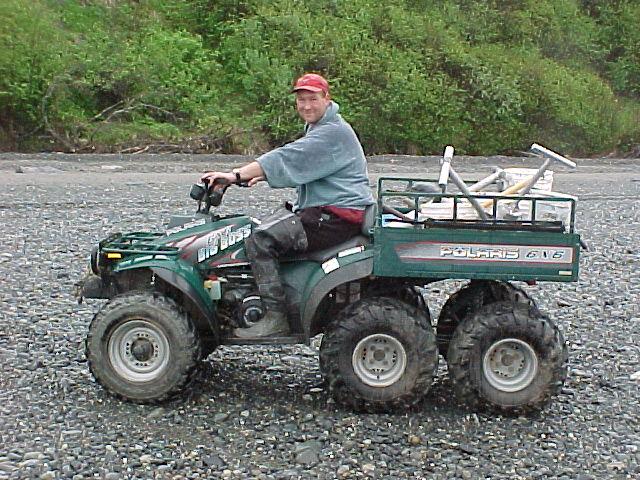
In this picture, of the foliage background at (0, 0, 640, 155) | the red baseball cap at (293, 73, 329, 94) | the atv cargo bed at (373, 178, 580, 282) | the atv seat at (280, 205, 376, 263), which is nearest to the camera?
the atv cargo bed at (373, 178, 580, 282)

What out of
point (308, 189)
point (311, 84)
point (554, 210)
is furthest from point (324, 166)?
point (554, 210)

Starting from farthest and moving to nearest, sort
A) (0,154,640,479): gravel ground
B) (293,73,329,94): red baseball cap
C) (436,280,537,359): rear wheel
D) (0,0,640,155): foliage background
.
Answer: (0,0,640,155): foliage background < (436,280,537,359): rear wheel < (293,73,329,94): red baseball cap < (0,154,640,479): gravel ground

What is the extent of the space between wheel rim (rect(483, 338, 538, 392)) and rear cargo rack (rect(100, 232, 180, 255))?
1.97 meters

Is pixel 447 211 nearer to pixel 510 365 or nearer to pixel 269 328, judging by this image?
pixel 510 365

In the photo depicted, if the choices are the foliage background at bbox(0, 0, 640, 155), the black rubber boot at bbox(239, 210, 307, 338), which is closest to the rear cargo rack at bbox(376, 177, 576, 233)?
the black rubber boot at bbox(239, 210, 307, 338)

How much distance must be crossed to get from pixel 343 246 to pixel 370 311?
17.0 inches

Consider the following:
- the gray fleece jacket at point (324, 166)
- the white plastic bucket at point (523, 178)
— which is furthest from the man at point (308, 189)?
the white plastic bucket at point (523, 178)

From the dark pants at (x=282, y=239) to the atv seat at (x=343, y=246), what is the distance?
3 cm

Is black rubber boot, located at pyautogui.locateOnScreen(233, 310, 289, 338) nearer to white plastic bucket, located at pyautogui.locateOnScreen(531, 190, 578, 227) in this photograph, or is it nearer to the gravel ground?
the gravel ground

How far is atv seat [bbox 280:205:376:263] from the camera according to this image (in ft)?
19.2

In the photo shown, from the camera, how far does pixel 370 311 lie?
5727mm

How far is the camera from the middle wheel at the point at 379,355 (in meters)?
5.71

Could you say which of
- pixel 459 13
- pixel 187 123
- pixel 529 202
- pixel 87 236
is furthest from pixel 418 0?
pixel 529 202

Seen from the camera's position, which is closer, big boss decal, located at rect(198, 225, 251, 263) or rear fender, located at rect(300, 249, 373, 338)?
rear fender, located at rect(300, 249, 373, 338)
